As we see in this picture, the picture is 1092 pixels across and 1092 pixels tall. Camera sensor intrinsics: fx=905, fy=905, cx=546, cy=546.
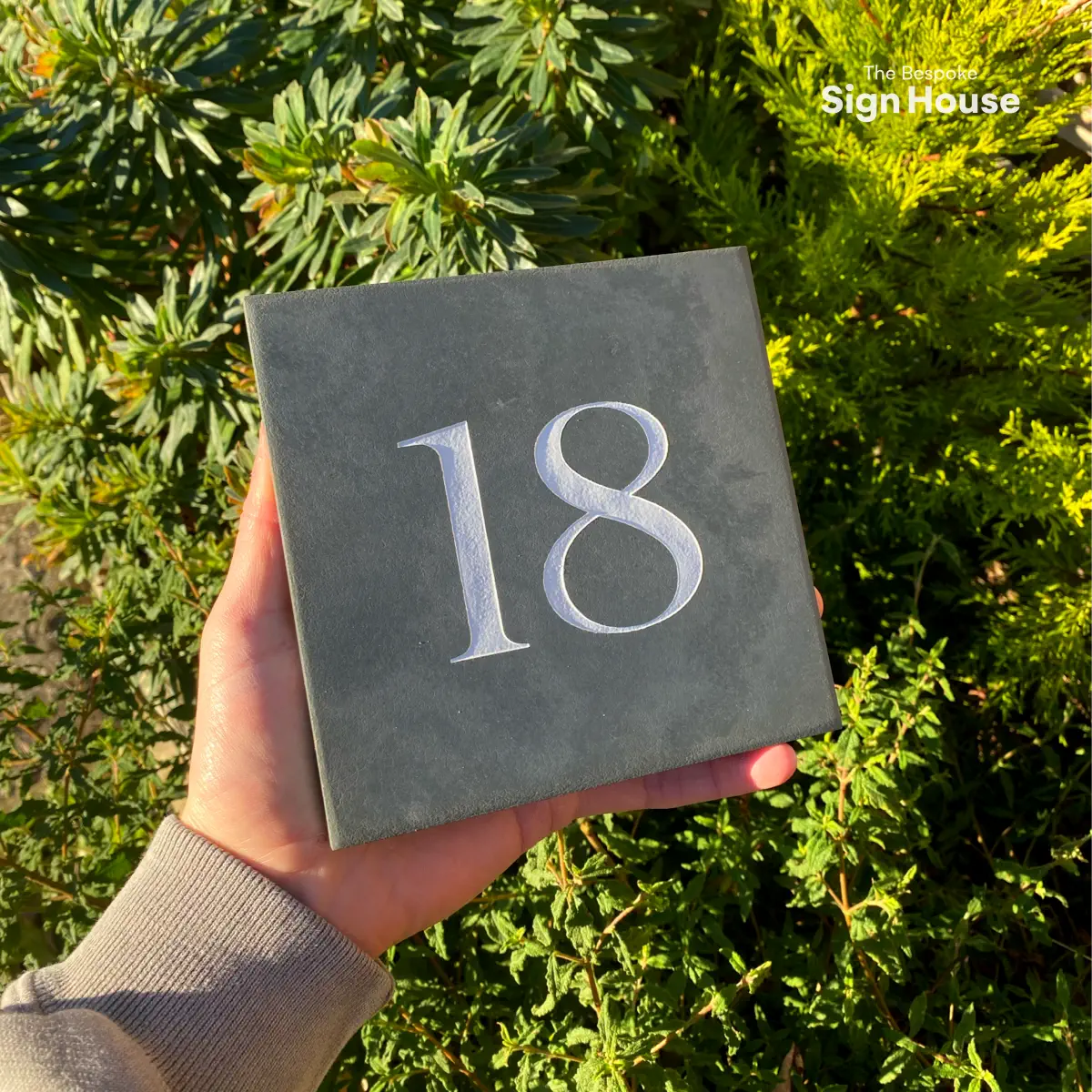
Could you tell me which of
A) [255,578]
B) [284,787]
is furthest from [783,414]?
[284,787]

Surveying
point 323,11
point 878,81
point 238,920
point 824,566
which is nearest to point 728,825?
point 824,566

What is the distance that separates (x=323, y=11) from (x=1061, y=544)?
1.98m

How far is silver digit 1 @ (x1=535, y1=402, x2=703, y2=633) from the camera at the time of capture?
4.01ft

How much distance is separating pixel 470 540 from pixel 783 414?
43.7 inches

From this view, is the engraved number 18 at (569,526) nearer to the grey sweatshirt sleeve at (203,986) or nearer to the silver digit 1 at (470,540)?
the silver digit 1 at (470,540)

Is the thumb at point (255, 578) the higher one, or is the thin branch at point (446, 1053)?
the thumb at point (255, 578)

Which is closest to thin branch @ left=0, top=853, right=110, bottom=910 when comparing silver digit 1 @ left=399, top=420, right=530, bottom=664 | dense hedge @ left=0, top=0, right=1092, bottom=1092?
dense hedge @ left=0, top=0, right=1092, bottom=1092

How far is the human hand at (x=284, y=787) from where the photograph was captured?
1390 mm

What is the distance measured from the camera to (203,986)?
4.06 feet

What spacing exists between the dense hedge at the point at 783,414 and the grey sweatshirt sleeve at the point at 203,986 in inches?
10.5

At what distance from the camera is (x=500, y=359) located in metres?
1.24

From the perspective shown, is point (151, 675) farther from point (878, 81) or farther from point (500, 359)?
point (878, 81)

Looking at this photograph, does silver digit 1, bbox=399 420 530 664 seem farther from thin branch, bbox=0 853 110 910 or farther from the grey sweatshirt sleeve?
thin branch, bbox=0 853 110 910

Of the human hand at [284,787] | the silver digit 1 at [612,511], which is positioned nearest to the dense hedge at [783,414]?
the human hand at [284,787]
